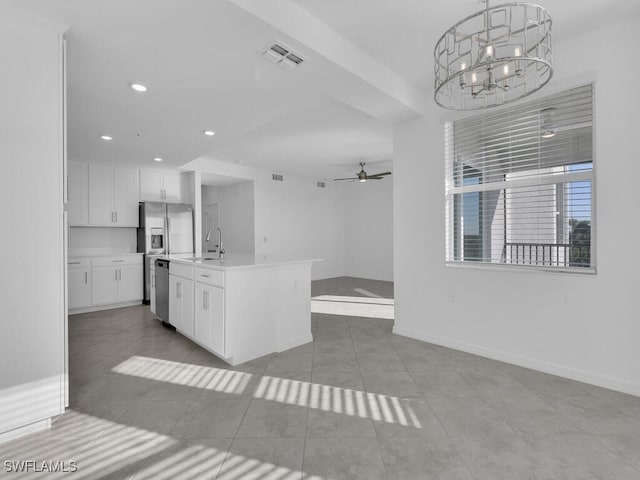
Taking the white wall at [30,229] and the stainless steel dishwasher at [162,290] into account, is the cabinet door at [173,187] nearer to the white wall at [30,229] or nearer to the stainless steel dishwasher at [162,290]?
the stainless steel dishwasher at [162,290]

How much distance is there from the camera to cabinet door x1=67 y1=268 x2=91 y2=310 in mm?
4969

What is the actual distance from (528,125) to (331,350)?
280cm

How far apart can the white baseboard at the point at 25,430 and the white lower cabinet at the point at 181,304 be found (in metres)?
1.47

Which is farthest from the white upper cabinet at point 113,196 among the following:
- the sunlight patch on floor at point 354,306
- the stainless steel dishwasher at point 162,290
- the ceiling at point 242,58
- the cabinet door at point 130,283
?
the sunlight patch on floor at point 354,306

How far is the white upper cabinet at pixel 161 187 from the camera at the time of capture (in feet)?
Result: 19.7

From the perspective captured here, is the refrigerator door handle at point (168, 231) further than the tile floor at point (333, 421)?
Yes

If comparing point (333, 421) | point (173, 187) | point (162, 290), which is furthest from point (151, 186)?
point (333, 421)

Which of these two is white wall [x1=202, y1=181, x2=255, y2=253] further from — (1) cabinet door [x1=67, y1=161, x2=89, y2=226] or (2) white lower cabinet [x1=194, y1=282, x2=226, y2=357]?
(2) white lower cabinet [x1=194, y1=282, x2=226, y2=357]

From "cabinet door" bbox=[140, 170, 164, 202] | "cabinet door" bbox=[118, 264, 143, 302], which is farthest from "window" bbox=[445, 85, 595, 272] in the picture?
"cabinet door" bbox=[140, 170, 164, 202]

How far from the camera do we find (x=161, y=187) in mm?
6195

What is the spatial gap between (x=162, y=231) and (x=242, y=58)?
4422 millimetres

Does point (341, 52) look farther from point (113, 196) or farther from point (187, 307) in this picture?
point (113, 196)

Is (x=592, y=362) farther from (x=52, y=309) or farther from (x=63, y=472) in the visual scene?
(x=52, y=309)

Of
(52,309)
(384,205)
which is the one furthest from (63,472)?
(384,205)
